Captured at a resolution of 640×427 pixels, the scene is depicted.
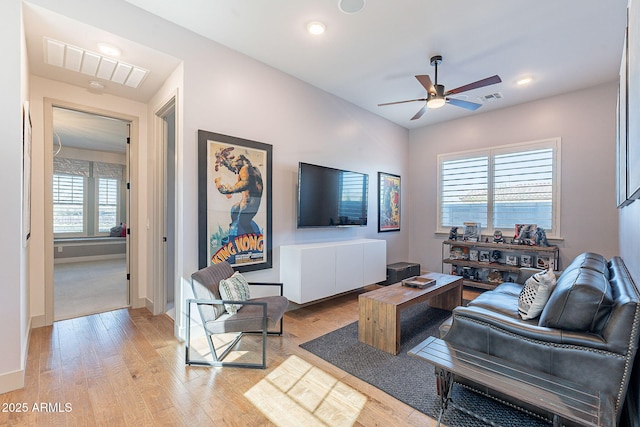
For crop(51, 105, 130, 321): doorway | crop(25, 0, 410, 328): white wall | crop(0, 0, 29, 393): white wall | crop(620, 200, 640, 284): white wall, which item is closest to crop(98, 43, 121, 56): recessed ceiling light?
crop(25, 0, 410, 328): white wall

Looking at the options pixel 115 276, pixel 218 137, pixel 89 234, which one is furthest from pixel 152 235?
pixel 89 234

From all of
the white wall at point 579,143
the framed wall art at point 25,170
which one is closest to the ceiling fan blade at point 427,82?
the white wall at point 579,143

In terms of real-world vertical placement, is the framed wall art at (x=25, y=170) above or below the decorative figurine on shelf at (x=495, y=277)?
above

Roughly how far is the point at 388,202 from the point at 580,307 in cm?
405

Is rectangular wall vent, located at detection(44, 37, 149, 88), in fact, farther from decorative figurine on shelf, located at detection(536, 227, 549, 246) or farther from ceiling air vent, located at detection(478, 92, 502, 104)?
decorative figurine on shelf, located at detection(536, 227, 549, 246)

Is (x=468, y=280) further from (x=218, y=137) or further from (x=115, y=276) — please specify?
(x=115, y=276)

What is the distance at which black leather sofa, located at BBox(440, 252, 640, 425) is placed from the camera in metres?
1.44

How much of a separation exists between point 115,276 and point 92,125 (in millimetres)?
2964

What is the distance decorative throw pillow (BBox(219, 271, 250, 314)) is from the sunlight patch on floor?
62cm

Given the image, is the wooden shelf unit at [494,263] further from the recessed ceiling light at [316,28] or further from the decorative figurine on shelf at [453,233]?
the recessed ceiling light at [316,28]

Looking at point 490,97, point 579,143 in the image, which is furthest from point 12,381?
point 579,143

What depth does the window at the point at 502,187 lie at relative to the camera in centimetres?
454

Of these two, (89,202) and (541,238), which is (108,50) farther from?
(89,202)

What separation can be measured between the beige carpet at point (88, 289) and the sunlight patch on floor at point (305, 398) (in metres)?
2.86
